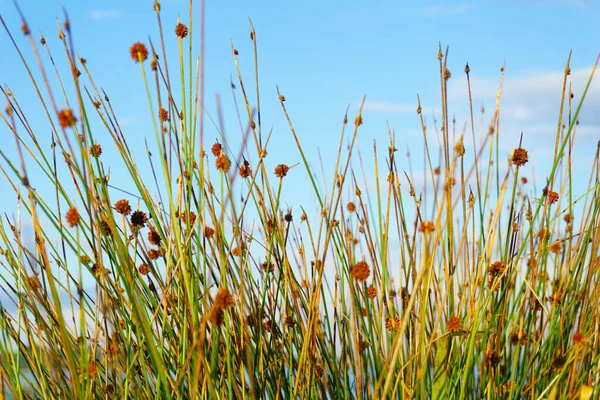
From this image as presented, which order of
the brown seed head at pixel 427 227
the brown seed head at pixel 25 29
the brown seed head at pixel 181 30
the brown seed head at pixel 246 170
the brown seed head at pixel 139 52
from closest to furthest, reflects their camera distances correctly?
the brown seed head at pixel 427 227 → the brown seed head at pixel 25 29 → the brown seed head at pixel 139 52 → the brown seed head at pixel 181 30 → the brown seed head at pixel 246 170

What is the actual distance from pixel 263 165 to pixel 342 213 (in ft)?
1.02

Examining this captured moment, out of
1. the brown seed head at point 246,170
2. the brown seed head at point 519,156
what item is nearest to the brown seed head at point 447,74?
the brown seed head at point 519,156

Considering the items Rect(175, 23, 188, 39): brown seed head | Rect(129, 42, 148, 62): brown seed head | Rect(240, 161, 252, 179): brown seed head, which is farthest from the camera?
Rect(240, 161, 252, 179): brown seed head

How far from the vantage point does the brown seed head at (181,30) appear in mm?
1645

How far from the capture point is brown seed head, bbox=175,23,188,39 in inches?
64.7

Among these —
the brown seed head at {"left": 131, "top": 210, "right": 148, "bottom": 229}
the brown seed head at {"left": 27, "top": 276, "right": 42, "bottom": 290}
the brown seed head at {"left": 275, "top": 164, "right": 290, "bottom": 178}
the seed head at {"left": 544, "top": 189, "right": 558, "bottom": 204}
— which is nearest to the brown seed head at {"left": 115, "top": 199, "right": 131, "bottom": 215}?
the brown seed head at {"left": 131, "top": 210, "right": 148, "bottom": 229}

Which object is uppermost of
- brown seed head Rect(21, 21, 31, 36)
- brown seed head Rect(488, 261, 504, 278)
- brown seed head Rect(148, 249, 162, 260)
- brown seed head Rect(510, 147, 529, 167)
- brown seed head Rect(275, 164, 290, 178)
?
brown seed head Rect(21, 21, 31, 36)

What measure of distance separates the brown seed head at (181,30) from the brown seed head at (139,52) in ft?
0.90

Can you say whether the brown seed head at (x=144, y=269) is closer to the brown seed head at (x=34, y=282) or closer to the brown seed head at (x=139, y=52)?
the brown seed head at (x=34, y=282)

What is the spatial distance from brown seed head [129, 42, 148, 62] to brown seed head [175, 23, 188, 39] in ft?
0.90

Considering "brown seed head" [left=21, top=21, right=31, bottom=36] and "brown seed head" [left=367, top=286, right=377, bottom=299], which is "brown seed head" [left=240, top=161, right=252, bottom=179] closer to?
"brown seed head" [left=367, top=286, right=377, bottom=299]

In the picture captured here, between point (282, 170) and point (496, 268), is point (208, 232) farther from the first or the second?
point (496, 268)

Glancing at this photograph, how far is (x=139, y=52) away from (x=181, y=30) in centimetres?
36

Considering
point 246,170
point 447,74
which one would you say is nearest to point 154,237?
point 246,170
